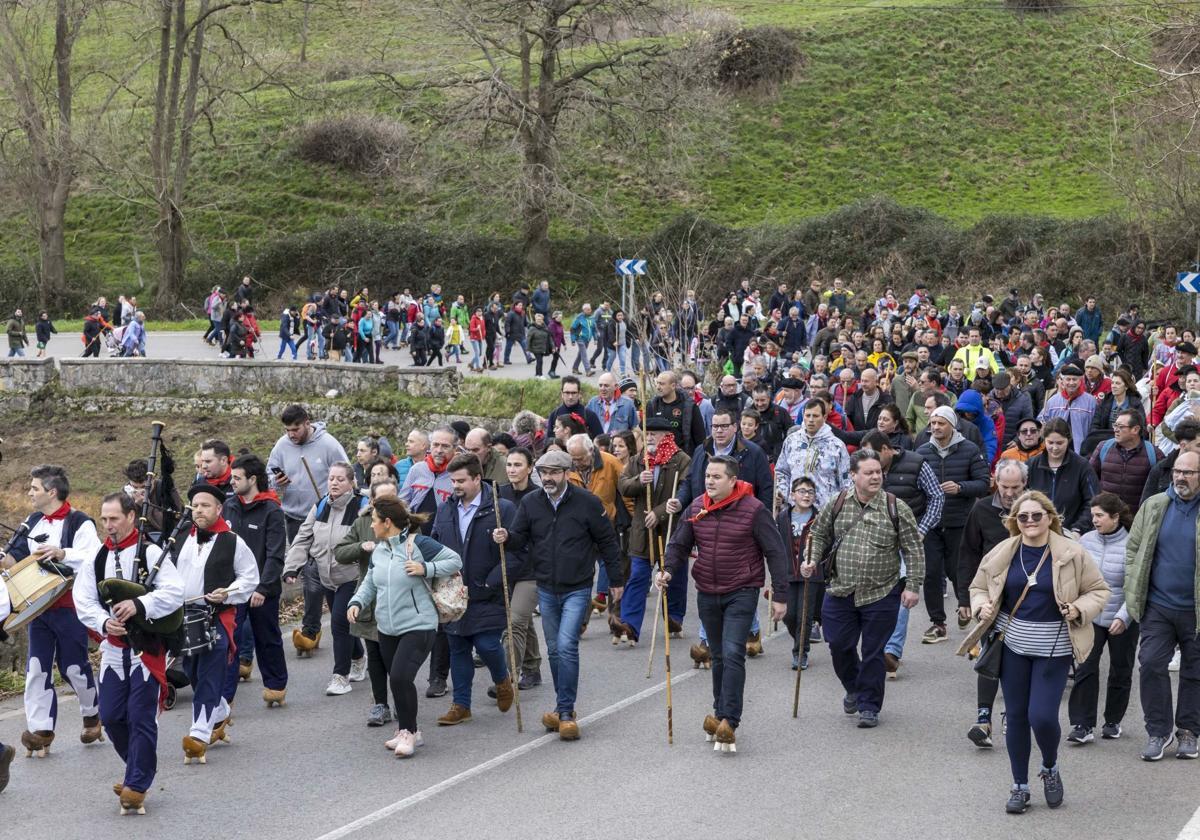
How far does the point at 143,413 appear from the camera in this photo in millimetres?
24938

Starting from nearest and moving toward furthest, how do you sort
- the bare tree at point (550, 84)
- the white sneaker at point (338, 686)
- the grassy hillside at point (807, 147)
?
the white sneaker at point (338, 686) < the bare tree at point (550, 84) < the grassy hillside at point (807, 147)

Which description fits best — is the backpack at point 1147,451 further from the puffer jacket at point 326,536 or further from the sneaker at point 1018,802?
the puffer jacket at point 326,536

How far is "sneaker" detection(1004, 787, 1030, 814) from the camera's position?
7.16 metres

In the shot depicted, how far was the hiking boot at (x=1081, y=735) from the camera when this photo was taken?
8352 millimetres

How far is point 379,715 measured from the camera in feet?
30.0

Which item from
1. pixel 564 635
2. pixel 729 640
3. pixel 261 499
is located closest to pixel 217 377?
pixel 261 499

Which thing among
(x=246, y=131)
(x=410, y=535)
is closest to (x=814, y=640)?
(x=410, y=535)

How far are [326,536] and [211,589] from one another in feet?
4.75

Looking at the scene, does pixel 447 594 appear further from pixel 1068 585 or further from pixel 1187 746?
pixel 1187 746

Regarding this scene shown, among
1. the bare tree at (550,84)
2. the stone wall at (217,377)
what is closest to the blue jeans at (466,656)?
the stone wall at (217,377)

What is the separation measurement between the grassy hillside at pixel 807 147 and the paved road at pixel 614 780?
34.1 m

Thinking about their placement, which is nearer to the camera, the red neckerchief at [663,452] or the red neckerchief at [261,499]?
the red neckerchief at [261,499]

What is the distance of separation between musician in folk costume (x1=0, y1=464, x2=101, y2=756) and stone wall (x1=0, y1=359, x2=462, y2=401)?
14.1 m

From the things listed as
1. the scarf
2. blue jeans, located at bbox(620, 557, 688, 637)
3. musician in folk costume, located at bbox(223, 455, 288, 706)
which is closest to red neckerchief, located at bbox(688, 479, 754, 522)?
blue jeans, located at bbox(620, 557, 688, 637)
